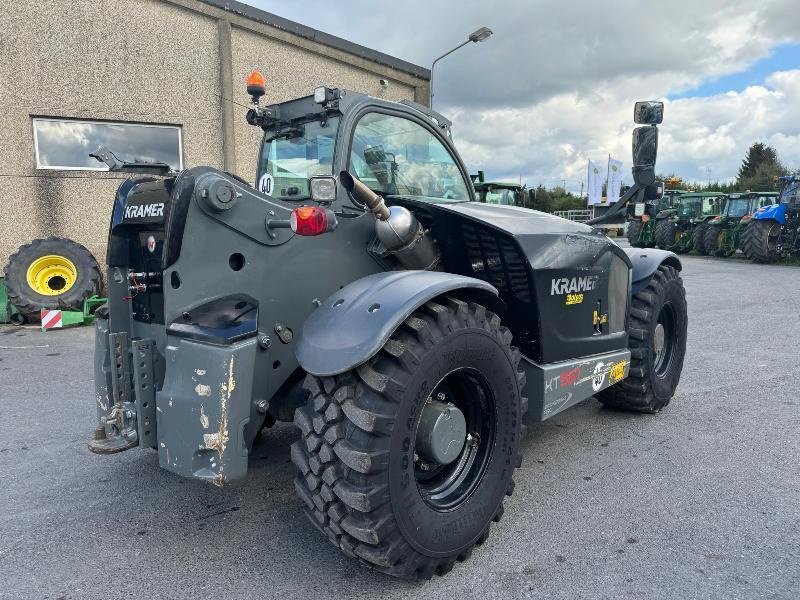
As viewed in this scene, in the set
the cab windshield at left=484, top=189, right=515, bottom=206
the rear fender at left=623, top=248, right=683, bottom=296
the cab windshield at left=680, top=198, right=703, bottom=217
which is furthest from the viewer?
the cab windshield at left=680, top=198, right=703, bottom=217

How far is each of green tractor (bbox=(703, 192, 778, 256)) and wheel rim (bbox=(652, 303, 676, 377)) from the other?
745 inches

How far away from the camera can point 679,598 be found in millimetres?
2479

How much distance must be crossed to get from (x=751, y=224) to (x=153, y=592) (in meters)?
20.5

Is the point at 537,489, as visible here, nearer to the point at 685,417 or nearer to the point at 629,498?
the point at 629,498

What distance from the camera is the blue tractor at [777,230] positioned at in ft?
60.0

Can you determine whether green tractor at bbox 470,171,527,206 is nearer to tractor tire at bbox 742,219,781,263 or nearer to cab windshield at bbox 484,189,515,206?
cab windshield at bbox 484,189,515,206

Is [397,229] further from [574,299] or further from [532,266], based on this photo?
[574,299]

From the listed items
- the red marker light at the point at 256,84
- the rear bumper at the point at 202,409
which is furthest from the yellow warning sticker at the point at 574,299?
the red marker light at the point at 256,84

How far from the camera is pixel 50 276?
947cm

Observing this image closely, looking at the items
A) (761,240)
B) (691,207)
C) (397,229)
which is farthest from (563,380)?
(691,207)

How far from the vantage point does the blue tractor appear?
18.3m

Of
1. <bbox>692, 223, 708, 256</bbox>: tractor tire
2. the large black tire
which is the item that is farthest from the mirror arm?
the large black tire

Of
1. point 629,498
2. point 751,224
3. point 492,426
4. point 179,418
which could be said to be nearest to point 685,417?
point 629,498

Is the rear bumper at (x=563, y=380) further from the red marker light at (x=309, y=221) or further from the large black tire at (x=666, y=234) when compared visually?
the large black tire at (x=666, y=234)
